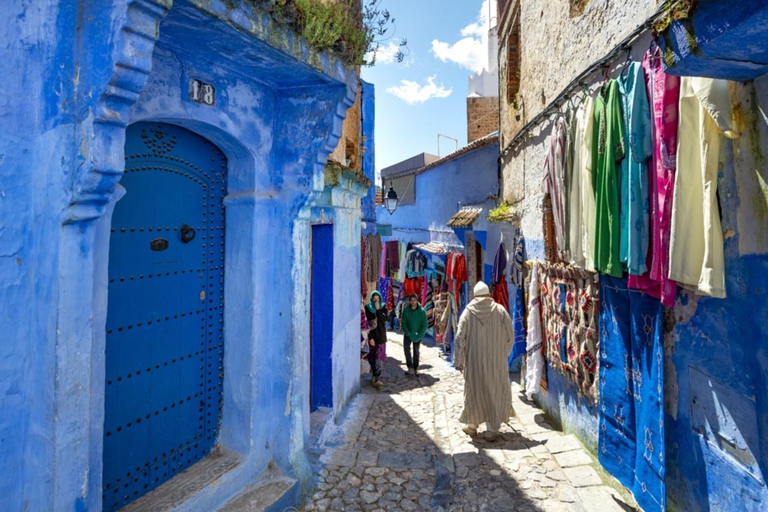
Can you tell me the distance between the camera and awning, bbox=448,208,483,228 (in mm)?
10664

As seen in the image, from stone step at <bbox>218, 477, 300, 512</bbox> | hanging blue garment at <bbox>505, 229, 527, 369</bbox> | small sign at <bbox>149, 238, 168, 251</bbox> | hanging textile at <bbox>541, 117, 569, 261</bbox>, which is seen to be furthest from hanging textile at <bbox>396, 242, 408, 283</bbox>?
small sign at <bbox>149, 238, 168, 251</bbox>

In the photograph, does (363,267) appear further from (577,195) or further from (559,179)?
(577,195)

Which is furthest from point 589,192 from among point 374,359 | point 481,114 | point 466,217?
point 481,114

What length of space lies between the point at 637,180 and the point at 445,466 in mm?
3228

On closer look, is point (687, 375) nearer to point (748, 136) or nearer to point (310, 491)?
point (748, 136)

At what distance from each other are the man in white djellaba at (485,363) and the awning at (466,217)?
16.6ft

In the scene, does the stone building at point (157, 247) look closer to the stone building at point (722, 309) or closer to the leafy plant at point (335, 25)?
the leafy plant at point (335, 25)

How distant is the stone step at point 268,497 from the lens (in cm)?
346

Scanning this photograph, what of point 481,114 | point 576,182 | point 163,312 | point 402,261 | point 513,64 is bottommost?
point 163,312

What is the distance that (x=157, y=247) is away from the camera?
10.3 ft

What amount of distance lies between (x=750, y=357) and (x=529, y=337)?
3.77 metres

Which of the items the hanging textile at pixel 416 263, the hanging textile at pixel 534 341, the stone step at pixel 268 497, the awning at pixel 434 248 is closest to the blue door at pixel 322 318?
the stone step at pixel 268 497

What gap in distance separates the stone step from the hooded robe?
2.45 meters

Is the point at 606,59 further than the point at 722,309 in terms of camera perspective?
Yes
